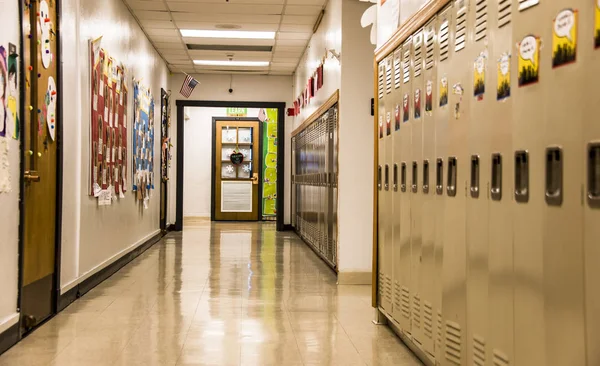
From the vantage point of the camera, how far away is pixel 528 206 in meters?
2.39

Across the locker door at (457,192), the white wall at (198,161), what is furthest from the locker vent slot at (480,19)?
the white wall at (198,161)

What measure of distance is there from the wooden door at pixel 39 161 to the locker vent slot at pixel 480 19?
3.03 m

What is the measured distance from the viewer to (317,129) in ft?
30.7

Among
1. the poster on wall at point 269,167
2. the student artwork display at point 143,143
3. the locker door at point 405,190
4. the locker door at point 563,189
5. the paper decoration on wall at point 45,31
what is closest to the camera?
the locker door at point 563,189

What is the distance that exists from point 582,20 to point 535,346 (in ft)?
3.64

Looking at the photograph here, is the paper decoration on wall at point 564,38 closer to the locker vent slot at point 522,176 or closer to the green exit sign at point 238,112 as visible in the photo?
the locker vent slot at point 522,176

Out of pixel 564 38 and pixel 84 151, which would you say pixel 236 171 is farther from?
pixel 564 38

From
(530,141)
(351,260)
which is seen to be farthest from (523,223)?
(351,260)

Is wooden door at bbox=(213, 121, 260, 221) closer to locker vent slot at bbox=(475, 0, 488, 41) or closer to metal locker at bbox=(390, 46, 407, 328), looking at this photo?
metal locker at bbox=(390, 46, 407, 328)

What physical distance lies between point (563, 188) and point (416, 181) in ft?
6.16

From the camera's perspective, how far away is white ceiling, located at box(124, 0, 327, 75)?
857cm

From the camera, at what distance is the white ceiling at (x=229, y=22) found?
8.57m

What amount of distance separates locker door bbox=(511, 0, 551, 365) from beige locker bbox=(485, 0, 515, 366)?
51mm

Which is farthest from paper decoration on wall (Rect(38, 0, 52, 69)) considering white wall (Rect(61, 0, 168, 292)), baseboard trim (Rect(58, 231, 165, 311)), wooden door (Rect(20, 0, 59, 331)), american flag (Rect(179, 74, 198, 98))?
american flag (Rect(179, 74, 198, 98))
